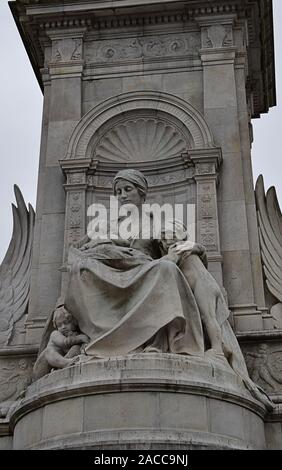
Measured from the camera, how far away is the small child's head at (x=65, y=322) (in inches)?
457

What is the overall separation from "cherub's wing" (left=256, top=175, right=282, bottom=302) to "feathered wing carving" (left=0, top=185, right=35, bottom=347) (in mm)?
4343

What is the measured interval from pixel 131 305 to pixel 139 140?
16.6ft

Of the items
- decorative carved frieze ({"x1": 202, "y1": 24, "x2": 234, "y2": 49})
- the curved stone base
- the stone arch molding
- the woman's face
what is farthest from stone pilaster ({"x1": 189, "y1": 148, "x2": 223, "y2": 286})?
the curved stone base

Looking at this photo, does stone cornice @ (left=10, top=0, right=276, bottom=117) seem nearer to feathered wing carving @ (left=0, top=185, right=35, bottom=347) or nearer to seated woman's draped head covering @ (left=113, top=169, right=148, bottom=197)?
feathered wing carving @ (left=0, top=185, right=35, bottom=347)

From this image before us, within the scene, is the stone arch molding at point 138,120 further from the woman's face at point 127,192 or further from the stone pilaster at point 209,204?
the woman's face at point 127,192

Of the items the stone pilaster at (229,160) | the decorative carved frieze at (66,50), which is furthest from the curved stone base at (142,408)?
the decorative carved frieze at (66,50)

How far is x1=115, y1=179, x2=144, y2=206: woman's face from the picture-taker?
504 inches

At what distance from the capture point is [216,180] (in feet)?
46.5

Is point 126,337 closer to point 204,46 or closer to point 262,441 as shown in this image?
point 262,441

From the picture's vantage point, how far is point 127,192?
504 inches

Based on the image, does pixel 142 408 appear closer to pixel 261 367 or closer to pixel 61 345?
pixel 61 345

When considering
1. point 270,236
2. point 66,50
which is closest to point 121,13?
point 66,50

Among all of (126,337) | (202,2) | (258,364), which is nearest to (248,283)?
(258,364)

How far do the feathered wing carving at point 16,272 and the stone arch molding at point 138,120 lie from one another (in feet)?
5.34
